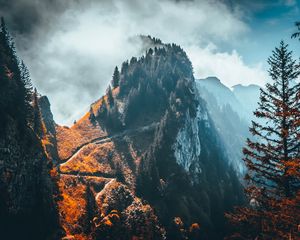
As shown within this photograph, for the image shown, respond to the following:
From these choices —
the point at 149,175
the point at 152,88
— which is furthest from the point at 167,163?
the point at 152,88

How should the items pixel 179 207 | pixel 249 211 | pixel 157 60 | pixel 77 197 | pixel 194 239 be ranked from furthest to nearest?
1. pixel 157 60
2. pixel 179 207
3. pixel 194 239
4. pixel 77 197
5. pixel 249 211

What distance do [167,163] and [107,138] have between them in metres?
27.9

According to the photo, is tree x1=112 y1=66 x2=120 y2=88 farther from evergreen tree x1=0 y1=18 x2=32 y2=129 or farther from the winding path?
evergreen tree x1=0 y1=18 x2=32 y2=129

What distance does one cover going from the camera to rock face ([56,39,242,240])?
67812mm

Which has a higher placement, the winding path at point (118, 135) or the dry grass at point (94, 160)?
the winding path at point (118, 135)

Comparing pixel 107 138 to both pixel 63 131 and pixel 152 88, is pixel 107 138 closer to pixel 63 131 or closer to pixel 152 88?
Answer: pixel 63 131

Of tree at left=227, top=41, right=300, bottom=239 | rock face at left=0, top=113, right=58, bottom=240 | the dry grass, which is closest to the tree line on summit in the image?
tree at left=227, top=41, right=300, bottom=239

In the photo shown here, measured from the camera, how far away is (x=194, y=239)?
262 feet

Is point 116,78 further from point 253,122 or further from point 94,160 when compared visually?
point 253,122

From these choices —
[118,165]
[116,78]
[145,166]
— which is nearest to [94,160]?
[118,165]

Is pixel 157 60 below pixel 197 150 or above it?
above

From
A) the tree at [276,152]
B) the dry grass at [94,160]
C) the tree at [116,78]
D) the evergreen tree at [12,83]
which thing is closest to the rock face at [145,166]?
the dry grass at [94,160]

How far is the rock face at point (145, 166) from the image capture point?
67812 mm

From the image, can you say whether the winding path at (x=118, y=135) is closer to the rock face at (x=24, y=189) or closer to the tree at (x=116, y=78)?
the rock face at (x=24, y=189)
